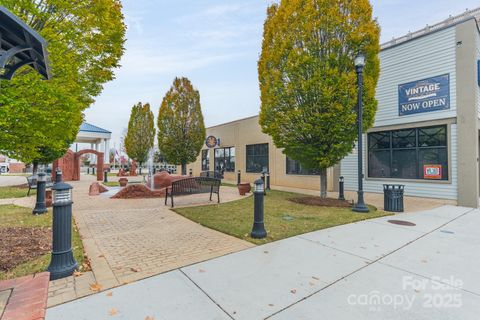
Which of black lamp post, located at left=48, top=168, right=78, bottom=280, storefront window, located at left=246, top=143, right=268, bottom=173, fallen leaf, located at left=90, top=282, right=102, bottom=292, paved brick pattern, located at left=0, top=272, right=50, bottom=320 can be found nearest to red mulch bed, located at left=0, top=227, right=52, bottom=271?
paved brick pattern, located at left=0, top=272, right=50, bottom=320

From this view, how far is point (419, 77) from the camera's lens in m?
10.6

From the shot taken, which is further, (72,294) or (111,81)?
(111,81)

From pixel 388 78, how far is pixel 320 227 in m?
9.90

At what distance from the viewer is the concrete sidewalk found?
2.44 metres

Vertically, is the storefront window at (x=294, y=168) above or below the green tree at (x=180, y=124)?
below

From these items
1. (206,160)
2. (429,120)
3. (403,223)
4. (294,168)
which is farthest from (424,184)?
(206,160)

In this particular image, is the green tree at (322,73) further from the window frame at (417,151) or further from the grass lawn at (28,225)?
the grass lawn at (28,225)

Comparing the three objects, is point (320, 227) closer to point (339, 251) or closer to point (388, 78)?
point (339, 251)

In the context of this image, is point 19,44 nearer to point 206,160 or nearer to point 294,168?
point 294,168

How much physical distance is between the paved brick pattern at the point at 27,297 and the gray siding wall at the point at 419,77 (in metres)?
13.0

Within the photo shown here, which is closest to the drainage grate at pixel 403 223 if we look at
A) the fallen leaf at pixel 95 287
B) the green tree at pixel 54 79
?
the fallen leaf at pixel 95 287

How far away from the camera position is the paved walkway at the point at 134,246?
3.04 metres

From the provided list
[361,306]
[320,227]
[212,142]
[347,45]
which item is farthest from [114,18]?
[212,142]

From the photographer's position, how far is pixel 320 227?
18.8 ft
